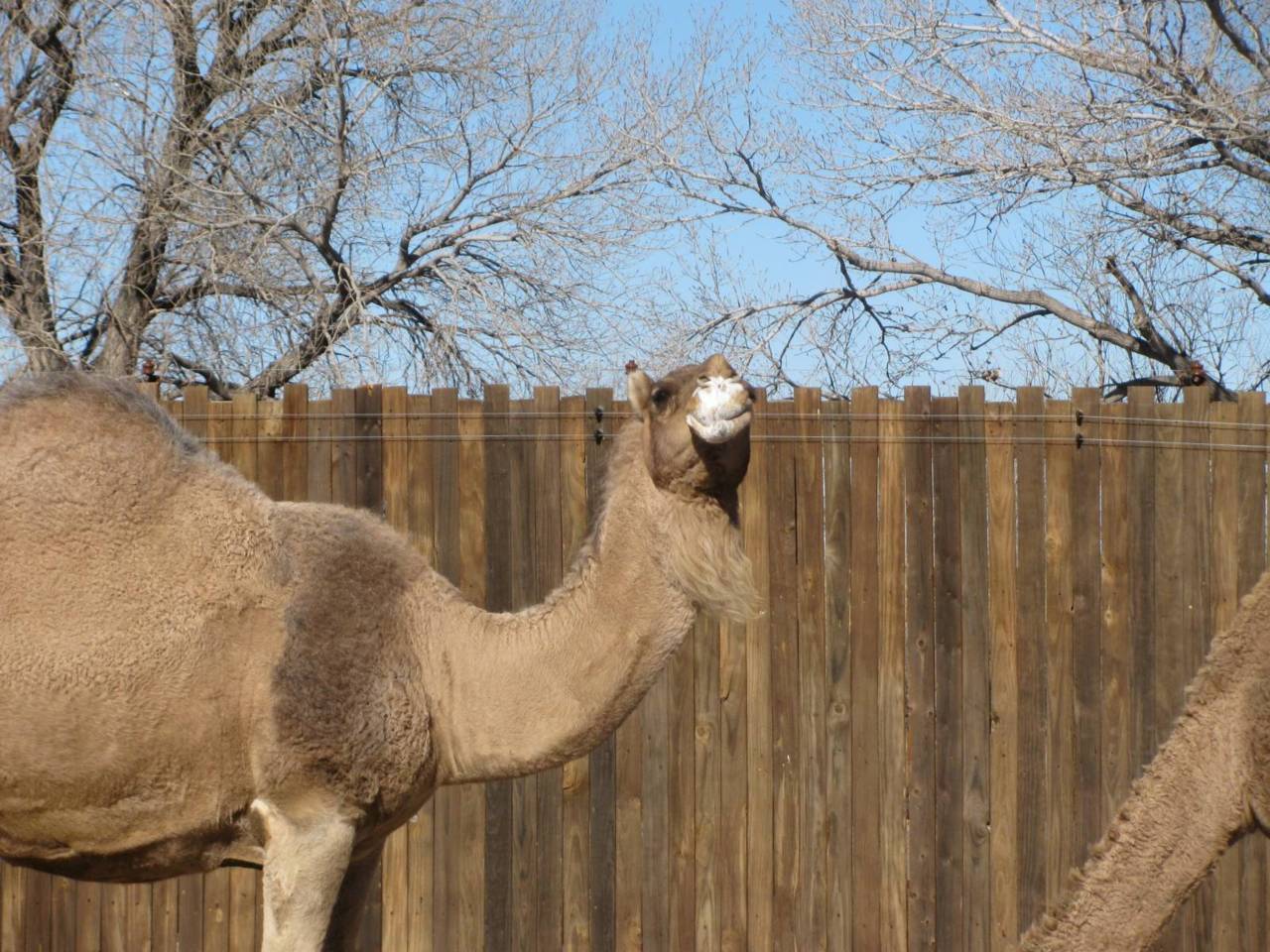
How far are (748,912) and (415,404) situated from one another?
2.75 metres

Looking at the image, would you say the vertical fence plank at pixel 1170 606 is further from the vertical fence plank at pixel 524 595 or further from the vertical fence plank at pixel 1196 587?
the vertical fence plank at pixel 524 595

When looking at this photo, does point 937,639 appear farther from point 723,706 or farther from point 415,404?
point 415,404

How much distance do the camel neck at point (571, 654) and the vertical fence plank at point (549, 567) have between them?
2.40m

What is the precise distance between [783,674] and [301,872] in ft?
10.5

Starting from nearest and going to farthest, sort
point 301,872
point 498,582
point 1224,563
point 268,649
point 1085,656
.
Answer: point 301,872, point 268,649, point 498,582, point 1085,656, point 1224,563

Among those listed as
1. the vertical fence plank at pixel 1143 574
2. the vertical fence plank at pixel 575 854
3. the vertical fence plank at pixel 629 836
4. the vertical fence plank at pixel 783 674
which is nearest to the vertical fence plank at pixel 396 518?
the vertical fence plank at pixel 575 854

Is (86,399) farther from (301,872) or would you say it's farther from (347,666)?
(301,872)

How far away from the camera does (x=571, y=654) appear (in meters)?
3.97

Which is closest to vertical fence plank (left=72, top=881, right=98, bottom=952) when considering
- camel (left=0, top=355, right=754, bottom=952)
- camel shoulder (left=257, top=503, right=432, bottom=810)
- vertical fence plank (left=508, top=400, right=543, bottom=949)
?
vertical fence plank (left=508, top=400, right=543, bottom=949)

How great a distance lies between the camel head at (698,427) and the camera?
3.62 m

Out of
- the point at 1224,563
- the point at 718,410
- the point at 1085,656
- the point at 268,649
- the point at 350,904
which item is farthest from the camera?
the point at 1224,563

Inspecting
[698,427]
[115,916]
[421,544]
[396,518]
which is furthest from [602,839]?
[698,427]

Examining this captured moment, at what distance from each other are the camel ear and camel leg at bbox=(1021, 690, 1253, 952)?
172 centimetres

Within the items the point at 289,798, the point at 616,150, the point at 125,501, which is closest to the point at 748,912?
the point at 289,798
